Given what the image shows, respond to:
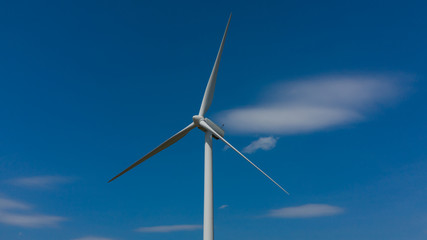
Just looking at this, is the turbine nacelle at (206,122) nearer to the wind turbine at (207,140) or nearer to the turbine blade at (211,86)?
the wind turbine at (207,140)

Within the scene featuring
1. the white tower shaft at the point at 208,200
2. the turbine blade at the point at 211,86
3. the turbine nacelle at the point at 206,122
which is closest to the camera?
the white tower shaft at the point at 208,200

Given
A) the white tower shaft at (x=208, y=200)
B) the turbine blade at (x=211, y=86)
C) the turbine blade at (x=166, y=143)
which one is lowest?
the white tower shaft at (x=208, y=200)

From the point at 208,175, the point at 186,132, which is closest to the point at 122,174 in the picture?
the point at 186,132

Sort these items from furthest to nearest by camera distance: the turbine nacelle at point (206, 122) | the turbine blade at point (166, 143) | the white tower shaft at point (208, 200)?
the turbine blade at point (166, 143)
the turbine nacelle at point (206, 122)
the white tower shaft at point (208, 200)

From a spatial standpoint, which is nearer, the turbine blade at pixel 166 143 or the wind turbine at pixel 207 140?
the wind turbine at pixel 207 140

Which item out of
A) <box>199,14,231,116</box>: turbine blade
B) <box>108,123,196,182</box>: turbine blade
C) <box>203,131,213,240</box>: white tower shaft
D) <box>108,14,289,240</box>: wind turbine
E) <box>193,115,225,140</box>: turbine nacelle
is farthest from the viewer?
<box>199,14,231,116</box>: turbine blade

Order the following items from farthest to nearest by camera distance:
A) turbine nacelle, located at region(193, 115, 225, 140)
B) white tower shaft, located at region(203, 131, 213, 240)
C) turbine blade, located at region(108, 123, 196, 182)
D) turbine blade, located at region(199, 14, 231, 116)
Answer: turbine blade, located at region(199, 14, 231, 116), turbine blade, located at region(108, 123, 196, 182), turbine nacelle, located at region(193, 115, 225, 140), white tower shaft, located at region(203, 131, 213, 240)

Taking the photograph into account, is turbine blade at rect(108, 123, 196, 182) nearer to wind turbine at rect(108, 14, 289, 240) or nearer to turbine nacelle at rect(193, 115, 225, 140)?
wind turbine at rect(108, 14, 289, 240)

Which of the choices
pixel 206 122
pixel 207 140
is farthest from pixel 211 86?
pixel 207 140

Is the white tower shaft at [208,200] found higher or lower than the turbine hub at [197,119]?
lower

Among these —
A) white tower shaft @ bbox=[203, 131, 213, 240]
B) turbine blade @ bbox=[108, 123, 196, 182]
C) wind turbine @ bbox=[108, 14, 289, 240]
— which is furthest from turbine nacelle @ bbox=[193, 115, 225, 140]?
white tower shaft @ bbox=[203, 131, 213, 240]

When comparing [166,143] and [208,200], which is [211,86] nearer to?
[166,143]

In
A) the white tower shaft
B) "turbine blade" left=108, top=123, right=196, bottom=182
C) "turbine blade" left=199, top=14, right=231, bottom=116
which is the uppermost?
"turbine blade" left=199, top=14, right=231, bottom=116

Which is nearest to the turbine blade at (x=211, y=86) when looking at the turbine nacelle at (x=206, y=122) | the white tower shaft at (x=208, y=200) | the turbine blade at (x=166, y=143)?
the turbine nacelle at (x=206, y=122)
